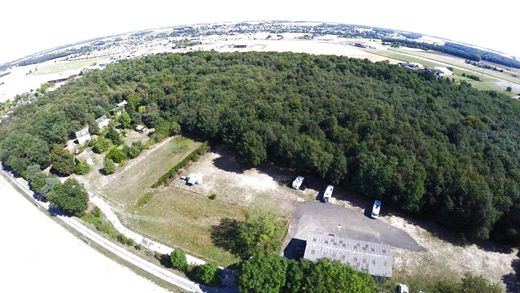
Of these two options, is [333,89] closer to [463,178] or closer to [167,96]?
[463,178]

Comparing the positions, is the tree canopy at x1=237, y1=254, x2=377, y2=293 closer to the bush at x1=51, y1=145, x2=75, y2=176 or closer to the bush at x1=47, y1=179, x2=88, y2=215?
the bush at x1=47, y1=179, x2=88, y2=215

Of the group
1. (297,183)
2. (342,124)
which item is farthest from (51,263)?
(342,124)

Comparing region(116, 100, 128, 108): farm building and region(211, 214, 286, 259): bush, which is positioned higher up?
region(116, 100, 128, 108): farm building

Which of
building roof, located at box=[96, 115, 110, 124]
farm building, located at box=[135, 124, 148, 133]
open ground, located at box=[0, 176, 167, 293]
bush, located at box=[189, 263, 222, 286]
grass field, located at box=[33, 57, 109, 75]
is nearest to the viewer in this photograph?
bush, located at box=[189, 263, 222, 286]

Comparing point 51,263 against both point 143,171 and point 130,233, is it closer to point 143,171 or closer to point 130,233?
point 130,233

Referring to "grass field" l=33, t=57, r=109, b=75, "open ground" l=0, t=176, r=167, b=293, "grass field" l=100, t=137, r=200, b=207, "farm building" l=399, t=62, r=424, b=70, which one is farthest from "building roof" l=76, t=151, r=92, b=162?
"farm building" l=399, t=62, r=424, b=70

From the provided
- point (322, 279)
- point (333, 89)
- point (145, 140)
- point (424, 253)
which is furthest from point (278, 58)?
point (322, 279)

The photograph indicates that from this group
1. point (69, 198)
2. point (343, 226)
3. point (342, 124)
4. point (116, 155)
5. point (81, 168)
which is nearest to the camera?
point (343, 226)
